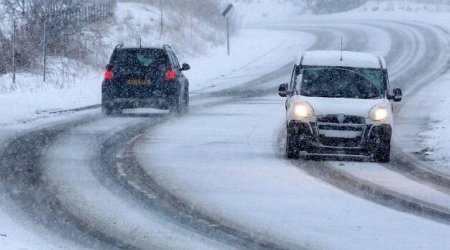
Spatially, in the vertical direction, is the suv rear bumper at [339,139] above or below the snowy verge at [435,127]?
above

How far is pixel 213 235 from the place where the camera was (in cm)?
996

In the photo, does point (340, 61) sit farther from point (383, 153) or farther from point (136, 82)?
point (136, 82)

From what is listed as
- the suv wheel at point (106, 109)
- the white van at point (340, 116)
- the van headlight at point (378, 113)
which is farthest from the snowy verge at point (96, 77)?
the van headlight at point (378, 113)

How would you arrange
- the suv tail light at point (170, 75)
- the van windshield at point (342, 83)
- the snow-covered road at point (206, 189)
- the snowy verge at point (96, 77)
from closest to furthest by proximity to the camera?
the snow-covered road at point (206, 189) < the van windshield at point (342, 83) < the suv tail light at point (170, 75) < the snowy verge at point (96, 77)

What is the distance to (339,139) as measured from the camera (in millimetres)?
16500

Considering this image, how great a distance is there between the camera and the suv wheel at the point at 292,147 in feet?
54.5

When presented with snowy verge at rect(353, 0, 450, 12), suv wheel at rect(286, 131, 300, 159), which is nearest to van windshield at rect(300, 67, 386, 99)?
suv wheel at rect(286, 131, 300, 159)

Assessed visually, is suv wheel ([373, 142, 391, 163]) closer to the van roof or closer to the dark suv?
the van roof

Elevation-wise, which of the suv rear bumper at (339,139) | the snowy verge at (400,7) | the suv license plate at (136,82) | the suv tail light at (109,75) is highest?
the snowy verge at (400,7)

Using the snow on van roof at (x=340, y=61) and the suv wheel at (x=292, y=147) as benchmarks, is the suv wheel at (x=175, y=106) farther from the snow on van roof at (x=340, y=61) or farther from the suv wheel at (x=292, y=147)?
the suv wheel at (x=292, y=147)

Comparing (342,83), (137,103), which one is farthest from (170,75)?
(342,83)

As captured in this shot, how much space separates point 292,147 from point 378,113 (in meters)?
1.40

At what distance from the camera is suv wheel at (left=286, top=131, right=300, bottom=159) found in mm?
16609

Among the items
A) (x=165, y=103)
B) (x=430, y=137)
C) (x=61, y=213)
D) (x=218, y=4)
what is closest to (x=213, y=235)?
(x=61, y=213)
